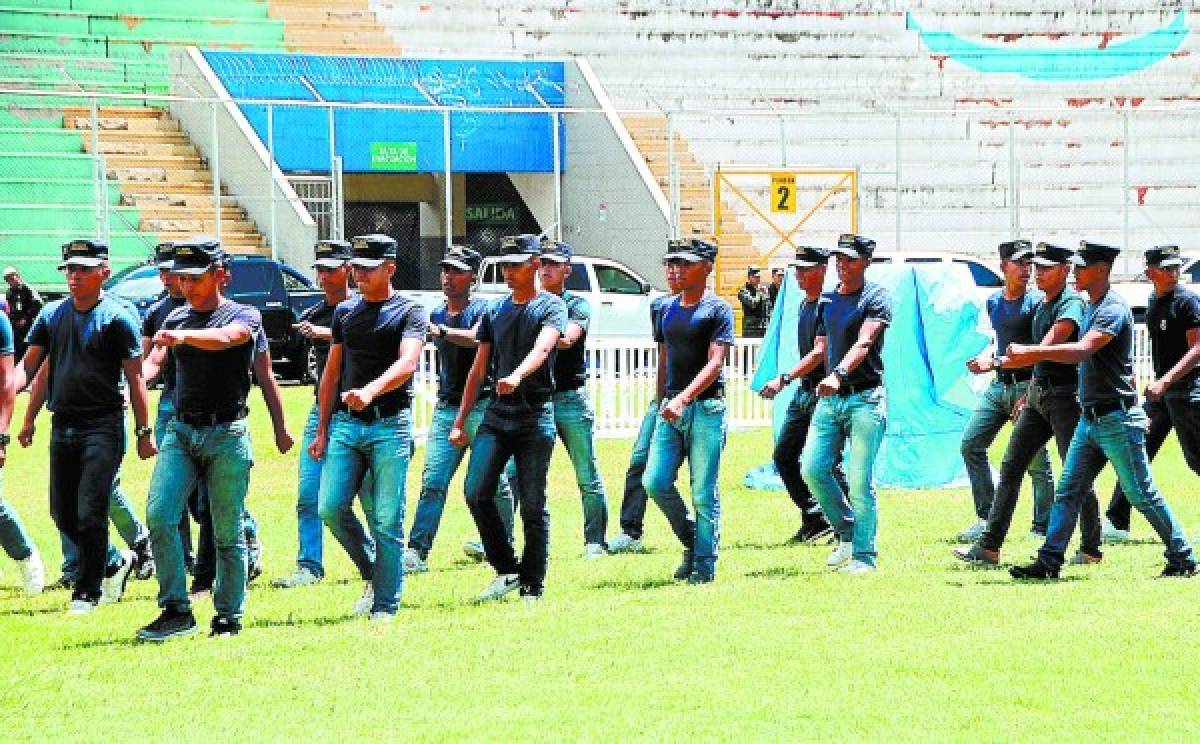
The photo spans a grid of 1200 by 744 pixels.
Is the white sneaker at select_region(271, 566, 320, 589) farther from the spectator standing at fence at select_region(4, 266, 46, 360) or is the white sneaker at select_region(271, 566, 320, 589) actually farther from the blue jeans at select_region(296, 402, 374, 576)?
the spectator standing at fence at select_region(4, 266, 46, 360)

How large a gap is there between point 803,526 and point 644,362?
7591 millimetres

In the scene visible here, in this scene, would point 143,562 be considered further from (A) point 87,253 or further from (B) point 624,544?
(B) point 624,544

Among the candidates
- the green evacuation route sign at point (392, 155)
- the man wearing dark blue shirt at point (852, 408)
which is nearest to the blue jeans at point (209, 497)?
the man wearing dark blue shirt at point (852, 408)

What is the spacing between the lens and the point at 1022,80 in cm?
3706

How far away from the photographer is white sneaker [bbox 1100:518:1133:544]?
12.9 m

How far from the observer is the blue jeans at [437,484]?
11.6 meters

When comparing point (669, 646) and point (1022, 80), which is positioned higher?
point (1022, 80)

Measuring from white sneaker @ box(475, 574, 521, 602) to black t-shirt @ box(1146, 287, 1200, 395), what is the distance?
13.5 feet

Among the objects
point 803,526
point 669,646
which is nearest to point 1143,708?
point 669,646

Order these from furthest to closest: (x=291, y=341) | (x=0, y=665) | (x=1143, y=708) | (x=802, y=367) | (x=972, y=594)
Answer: (x=291, y=341), (x=802, y=367), (x=972, y=594), (x=0, y=665), (x=1143, y=708)

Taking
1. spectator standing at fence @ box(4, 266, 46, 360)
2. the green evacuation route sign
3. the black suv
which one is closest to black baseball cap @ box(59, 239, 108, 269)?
spectator standing at fence @ box(4, 266, 46, 360)

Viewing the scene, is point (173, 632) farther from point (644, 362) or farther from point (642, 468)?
point (644, 362)

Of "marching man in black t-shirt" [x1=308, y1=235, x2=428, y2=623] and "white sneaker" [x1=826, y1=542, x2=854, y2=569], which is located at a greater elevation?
"marching man in black t-shirt" [x1=308, y1=235, x2=428, y2=623]

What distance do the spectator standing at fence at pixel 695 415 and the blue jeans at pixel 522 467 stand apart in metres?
0.84
